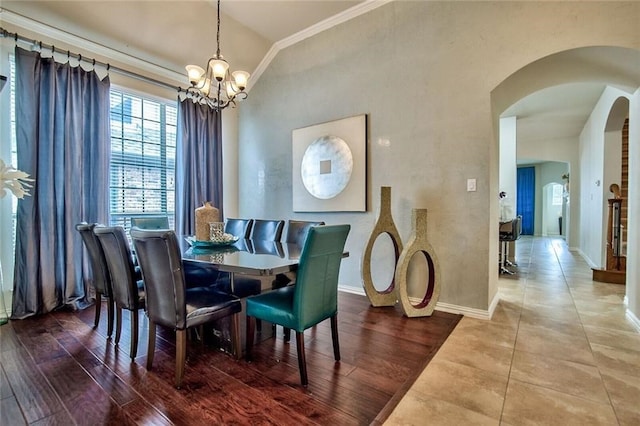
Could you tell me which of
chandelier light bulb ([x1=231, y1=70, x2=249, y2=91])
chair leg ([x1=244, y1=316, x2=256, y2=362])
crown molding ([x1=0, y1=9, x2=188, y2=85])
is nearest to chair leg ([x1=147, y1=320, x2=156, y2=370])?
chair leg ([x1=244, y1=316, x2=256, y2=362])

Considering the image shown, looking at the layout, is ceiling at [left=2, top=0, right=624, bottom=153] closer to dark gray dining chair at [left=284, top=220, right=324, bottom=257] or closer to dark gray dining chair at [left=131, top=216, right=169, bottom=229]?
dark gray dining chair at [left=131, top=216, right=169, bottom=229]

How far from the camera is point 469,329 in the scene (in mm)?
2680

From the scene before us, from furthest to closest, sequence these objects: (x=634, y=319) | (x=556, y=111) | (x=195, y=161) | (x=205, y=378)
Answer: (x=556, y=111), (x=195, y=161), (x=634, y=319), (x=205, y=378)

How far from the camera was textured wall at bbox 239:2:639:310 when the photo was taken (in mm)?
2664

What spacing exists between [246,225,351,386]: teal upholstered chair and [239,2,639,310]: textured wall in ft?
5.20

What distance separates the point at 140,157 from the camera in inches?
159

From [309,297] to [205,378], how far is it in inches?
32.6

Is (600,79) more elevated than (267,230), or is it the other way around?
(600,79)

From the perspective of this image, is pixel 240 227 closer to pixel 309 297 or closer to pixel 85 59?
pixel 309 297

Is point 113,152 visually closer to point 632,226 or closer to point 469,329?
point 469,329

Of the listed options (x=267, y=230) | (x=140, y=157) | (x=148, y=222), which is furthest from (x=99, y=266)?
(x=140, y=157)

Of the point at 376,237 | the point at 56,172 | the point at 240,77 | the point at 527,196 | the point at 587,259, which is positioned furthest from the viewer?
the point at 527,196

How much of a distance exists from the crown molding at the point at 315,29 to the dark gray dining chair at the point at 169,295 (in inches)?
134

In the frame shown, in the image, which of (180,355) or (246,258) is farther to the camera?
(246,258)
